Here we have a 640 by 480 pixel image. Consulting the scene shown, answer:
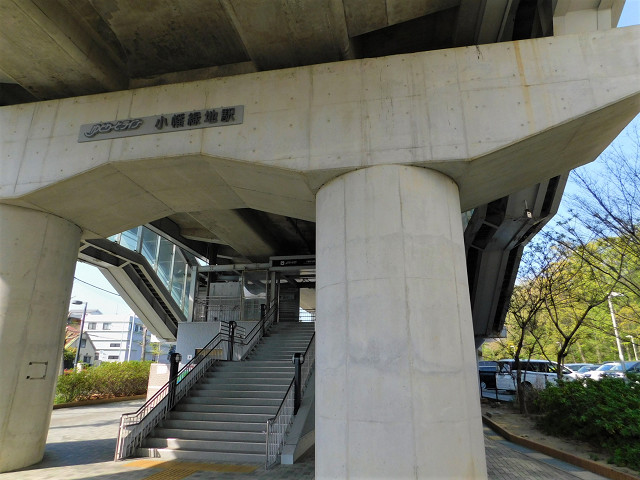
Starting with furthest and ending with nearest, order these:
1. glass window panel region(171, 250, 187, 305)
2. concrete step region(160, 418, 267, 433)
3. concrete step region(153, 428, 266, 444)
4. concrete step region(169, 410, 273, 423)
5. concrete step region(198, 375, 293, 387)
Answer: glass window panel region(171, 250, 187, 305)
concrete step region(198, 375, 293, 387)
concrete step region(169, 410, 273, 423)
concrete step region(160, 418, 267, 433)
concrete step region(153, 428, 266, 444)

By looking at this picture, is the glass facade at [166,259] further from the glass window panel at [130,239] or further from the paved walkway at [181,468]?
the paved walkway at [181,468]

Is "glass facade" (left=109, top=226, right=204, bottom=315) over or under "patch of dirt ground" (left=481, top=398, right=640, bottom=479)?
over

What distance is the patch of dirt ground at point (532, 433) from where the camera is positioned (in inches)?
286

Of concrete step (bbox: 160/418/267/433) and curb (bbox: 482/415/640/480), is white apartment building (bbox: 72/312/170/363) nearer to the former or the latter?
concrete step (bbox: 160/418/267/433)

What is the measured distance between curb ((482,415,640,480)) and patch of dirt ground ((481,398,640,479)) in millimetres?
139

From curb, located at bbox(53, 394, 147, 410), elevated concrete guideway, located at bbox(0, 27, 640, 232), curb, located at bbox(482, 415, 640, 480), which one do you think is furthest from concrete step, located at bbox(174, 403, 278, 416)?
curb, located at bbox(53, 394, 147, 410)

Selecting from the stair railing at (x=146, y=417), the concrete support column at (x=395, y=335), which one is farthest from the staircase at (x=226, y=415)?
the concrete support column at (x=395, y=335)

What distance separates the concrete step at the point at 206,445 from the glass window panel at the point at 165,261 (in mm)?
14721

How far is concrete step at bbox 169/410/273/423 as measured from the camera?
29.2ft

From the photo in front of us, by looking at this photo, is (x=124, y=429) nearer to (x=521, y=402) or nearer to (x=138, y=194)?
(x=138, y=194)

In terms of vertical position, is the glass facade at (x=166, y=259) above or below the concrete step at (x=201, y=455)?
above

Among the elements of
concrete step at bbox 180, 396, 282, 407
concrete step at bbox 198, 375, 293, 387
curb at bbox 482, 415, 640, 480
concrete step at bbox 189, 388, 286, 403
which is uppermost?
concrete step at bbox 198, 375, 293, 387

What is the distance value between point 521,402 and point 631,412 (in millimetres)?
7479

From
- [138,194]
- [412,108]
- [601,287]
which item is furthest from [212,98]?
[601,287]
